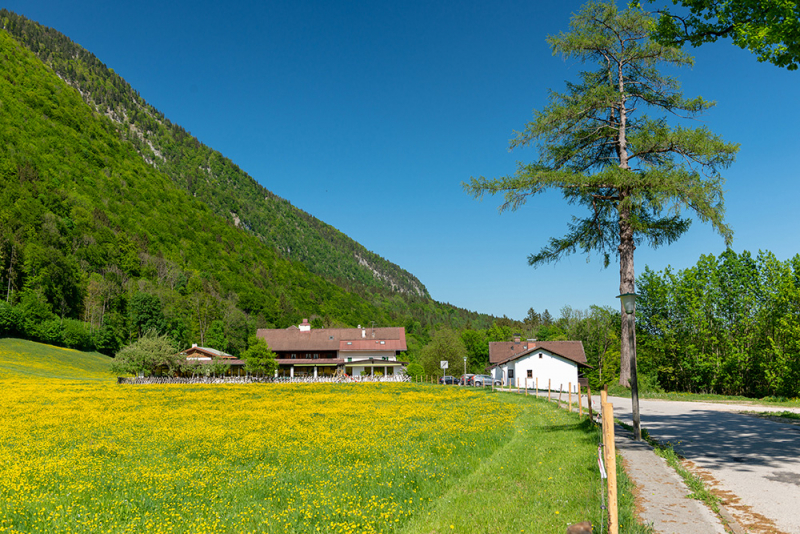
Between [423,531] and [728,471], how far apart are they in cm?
607

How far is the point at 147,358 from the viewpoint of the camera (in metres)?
55.3

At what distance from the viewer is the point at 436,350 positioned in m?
81.8

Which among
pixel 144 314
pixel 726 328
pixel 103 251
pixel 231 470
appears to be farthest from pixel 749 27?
pixel 103 251

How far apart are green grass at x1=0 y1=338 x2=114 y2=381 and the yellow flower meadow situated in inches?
1614

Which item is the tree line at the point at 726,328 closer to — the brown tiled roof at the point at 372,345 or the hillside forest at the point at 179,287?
the hillside forest at the point at 179,287

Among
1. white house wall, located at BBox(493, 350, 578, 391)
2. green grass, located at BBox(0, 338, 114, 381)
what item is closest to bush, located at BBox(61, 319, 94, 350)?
green grass, located at BBox(0, 338, 114, 381)

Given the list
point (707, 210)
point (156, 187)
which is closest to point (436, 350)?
point (707, 210)

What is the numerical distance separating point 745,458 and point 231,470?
10278 millimetres

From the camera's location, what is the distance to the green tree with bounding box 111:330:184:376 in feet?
181

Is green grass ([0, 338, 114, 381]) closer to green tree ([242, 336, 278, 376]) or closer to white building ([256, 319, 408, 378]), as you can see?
green tree ([242, 336, 278, 376])

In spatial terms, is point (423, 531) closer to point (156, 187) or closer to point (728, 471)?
point (728, 471)

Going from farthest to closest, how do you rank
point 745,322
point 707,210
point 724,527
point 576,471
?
1. point 745,322
2. point 707,210
3. point 576,471
4. point 724,527

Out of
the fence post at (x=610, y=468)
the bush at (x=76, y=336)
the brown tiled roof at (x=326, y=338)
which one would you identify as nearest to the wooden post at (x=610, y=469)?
the fence post at (x=610, y=468)

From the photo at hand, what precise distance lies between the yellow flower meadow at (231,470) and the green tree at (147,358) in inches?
1542
